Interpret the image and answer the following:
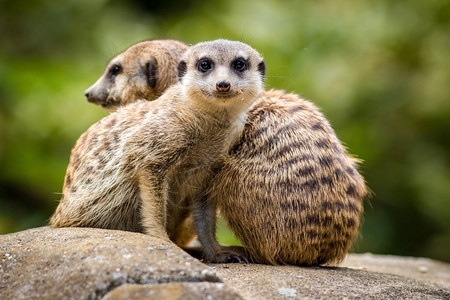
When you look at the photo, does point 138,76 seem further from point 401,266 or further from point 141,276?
point 401,266

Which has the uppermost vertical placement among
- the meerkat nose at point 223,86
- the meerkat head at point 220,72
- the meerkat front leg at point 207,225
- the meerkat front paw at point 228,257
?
the meerkat head at point 220,72

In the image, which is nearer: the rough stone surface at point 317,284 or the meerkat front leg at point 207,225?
the rough stone surface at point 317,284

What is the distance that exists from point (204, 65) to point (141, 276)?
1.63 m

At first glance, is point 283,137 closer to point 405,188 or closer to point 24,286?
point 24,286

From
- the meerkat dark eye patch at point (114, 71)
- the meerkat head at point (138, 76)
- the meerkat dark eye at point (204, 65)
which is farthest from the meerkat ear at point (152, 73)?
the meerkat dark eye at point (204, 65)

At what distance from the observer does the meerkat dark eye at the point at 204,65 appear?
3.37 metres

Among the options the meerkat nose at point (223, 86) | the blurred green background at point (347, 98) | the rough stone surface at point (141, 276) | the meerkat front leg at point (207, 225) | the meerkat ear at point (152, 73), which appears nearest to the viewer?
the rough stone surface at point (141, 276)

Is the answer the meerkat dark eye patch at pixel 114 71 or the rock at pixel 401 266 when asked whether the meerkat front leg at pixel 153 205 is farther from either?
the rock at pixel 401 266

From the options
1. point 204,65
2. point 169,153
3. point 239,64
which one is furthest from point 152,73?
point 169,153

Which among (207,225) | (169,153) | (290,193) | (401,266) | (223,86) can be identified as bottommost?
(401,266)

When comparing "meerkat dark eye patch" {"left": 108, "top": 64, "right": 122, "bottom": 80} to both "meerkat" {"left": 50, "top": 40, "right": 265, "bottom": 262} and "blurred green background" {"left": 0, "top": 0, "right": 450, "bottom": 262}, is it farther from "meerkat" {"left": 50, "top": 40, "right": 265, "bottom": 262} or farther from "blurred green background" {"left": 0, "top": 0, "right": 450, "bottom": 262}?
"blurred green background" {"left": 0, "top": 0, "right": 450, "bottom": 262}

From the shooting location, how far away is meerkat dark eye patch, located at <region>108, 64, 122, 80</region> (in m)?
4.08

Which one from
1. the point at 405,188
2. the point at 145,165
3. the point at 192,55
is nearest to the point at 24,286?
the point at 145,165

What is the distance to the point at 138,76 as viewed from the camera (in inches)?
157
